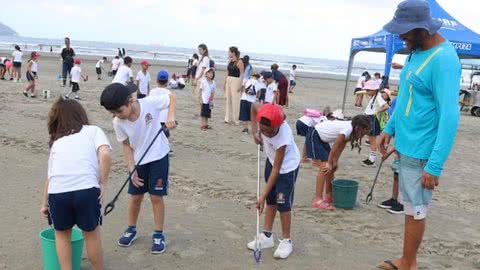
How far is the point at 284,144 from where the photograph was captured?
391cm

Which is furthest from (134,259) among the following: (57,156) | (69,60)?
(69,60)

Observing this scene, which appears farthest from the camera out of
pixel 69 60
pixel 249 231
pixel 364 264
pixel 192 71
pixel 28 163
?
pixel 192 71

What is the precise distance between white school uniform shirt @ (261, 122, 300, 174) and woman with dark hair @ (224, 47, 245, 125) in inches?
276

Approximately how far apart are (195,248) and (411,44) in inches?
96.6

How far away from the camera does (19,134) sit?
8.53m

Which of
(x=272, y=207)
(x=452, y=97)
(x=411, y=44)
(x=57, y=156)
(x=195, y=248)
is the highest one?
(x=411, y=44)

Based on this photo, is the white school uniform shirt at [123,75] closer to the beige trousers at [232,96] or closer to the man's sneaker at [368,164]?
the beige trousers at [232,96]

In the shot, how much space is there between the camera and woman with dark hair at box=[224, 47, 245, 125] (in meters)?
10.9

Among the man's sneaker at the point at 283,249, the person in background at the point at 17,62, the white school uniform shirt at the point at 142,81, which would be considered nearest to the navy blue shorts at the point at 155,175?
the man's sneaker at the point at 283,249

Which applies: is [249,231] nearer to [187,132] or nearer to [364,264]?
[364,264]

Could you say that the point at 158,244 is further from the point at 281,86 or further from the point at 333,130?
the point at 281,86

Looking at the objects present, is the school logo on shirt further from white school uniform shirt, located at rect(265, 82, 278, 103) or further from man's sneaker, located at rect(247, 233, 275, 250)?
white school uniform shirt, located at rect(265, 82, 278, 103)

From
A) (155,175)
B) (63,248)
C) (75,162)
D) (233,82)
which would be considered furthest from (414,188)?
(233,82)

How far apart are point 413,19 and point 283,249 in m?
2.14
